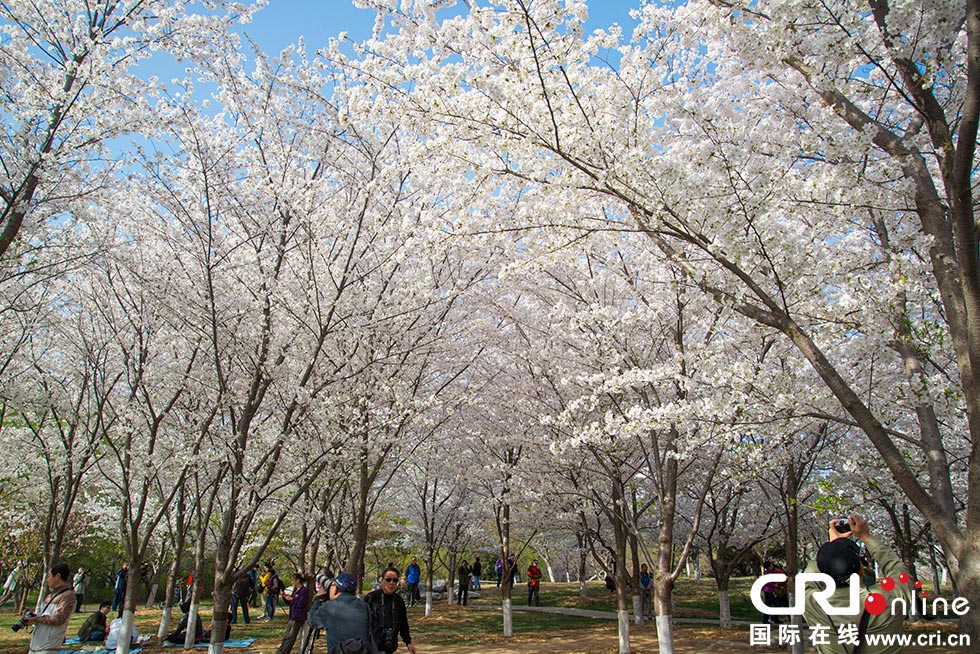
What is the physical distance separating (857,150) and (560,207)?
87.5 inches

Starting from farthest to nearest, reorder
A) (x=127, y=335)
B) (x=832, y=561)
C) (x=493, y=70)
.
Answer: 1. (x=127, y=335)
2. (x=493, y=70)
3. (x=832, y=561)

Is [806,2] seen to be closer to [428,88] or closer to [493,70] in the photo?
[493,70]

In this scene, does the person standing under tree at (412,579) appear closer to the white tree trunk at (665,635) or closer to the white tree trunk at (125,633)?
the white tree trunk at (125,633)

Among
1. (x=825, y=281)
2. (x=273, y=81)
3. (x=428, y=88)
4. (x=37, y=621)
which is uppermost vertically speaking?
(x=273, y=81)

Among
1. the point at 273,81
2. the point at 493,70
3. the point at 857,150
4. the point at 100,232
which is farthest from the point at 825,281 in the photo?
the point at 100,232

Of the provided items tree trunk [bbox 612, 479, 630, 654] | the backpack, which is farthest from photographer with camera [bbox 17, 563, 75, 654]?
tree trunk [bbox 612, 479, 630, 654]

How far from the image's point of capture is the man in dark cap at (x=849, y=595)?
3.77 metres

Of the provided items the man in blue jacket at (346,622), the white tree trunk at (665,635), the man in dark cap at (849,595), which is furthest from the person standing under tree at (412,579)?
the man in dark cap at (849,595)

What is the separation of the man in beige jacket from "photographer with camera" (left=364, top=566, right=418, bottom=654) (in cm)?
269

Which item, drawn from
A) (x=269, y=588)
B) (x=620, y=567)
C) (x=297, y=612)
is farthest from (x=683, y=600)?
(x=297, y=612)

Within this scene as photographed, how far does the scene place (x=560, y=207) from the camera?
541 cm

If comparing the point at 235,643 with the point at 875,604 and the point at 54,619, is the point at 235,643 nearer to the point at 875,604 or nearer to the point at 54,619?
the point at 54,619

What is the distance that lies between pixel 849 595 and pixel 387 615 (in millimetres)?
3952

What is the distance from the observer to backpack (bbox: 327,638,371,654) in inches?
208
